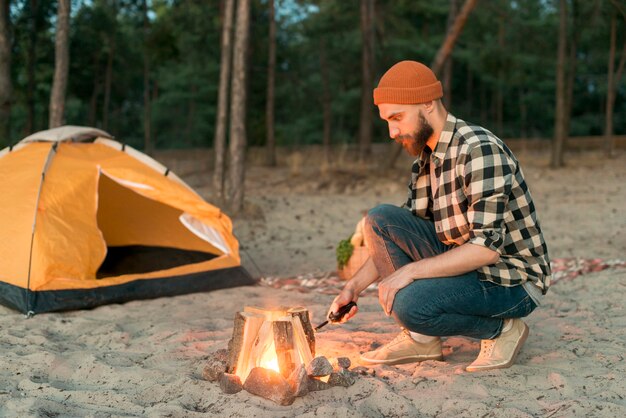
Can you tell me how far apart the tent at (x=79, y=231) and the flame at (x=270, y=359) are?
6.75ft

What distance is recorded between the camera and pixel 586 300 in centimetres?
468

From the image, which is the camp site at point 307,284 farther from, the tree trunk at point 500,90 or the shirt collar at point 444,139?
the tree trunk at point 500,90

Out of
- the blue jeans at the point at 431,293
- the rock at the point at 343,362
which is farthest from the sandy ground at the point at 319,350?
the blue jeans at the point at 431,293

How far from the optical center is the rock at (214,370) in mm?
3137

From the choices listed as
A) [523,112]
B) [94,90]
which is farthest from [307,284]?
[523,112]

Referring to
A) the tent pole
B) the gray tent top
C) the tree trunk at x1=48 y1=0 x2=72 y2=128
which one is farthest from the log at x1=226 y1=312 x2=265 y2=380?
the tree trunk at x1=48 y1=0 x2=72 y2=128

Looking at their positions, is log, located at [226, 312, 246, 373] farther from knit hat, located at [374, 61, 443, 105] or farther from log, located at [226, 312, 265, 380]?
knit hat, located at [374, 61, 443, 105]

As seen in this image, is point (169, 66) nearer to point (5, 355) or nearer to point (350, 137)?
point (350, 137)

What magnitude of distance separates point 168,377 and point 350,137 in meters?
23.4

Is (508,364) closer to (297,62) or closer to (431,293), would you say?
(431,293)

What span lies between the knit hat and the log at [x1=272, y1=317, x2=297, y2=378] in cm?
99

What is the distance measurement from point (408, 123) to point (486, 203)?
463mm

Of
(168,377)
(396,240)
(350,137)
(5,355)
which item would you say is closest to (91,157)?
(5,355)

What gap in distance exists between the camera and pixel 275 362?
120 inches
